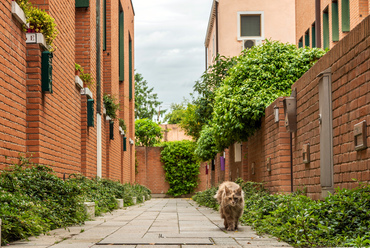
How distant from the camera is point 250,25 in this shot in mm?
31797

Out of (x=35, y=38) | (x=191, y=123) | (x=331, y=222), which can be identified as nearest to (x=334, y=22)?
(x=35, y=38)

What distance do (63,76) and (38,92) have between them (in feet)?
7.18

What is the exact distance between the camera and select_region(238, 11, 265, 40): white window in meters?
31.4

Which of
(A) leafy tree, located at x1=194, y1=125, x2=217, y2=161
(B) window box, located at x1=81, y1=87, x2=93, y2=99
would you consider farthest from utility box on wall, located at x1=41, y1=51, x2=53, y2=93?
(A) leafy tree, located at x1=194, y1=125, x2=217, y2=161

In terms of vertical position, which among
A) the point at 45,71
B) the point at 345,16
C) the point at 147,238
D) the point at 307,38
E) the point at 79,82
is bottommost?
the point at 147,238

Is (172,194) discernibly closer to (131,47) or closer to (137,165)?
(137,165)

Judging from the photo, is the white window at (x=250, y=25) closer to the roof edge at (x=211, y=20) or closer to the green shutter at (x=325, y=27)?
the roof edge at (x=211, y=20)

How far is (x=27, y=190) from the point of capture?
22.9 feet

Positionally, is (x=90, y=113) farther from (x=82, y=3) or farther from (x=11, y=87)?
(x=11, y=87)

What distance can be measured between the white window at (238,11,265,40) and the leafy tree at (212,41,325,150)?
18849 mm

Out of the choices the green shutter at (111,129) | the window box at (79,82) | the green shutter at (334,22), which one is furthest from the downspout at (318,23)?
the window box at (79,82)

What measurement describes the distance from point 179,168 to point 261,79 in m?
24.9

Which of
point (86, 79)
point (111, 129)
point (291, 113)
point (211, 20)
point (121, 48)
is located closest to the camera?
point (291, 113)

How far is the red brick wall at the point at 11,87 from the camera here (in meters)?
7.00
